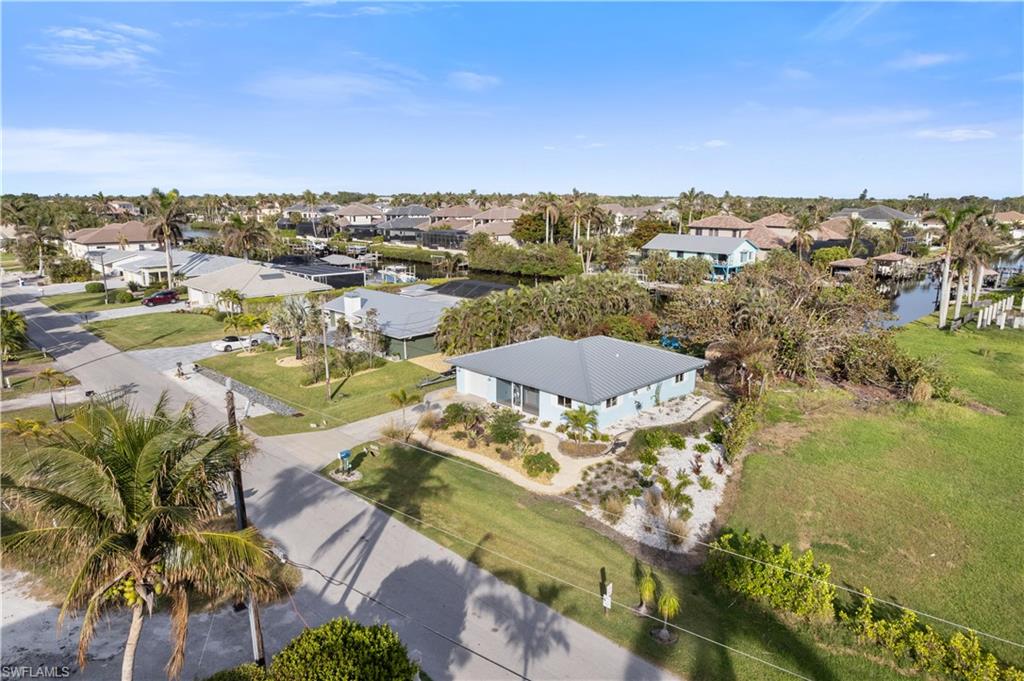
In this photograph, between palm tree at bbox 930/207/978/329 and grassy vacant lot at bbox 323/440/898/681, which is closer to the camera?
grassy vacant lot at bbox 323/440/898/681

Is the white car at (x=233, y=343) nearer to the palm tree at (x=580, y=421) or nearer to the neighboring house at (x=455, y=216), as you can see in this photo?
the palm tree at (x=580, y=421)

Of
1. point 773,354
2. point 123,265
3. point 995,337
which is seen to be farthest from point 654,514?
point 123,265

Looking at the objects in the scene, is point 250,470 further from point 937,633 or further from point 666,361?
point 937,633

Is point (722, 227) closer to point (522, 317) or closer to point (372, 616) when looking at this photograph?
point (522, 317)

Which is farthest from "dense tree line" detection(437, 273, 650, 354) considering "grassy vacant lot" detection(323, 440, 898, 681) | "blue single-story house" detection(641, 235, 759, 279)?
"blue single-story house" detection(641, 235, 759, 279)

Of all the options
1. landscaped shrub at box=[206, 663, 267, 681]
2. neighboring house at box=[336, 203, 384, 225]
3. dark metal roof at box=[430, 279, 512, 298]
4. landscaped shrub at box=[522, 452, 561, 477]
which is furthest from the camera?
neighboring house at box=[336, 203, 384, 225]

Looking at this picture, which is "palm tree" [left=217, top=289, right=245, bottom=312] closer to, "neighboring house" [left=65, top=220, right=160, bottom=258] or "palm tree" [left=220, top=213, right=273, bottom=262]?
"palm tree" [left=220, top=213, right=273, bottom=262]
